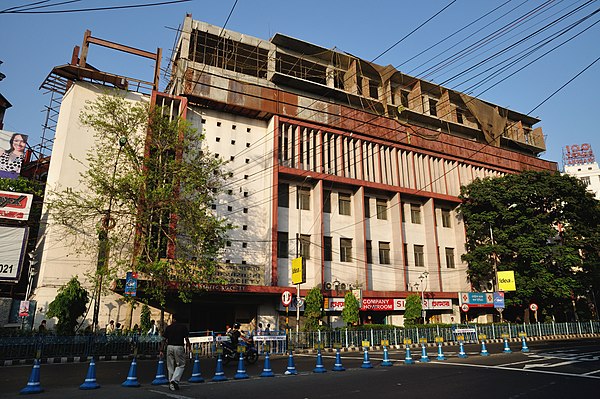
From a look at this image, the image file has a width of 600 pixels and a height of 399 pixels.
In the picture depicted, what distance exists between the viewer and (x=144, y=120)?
2345 cm

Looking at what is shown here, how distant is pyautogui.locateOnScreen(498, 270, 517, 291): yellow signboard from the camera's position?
32.6 m

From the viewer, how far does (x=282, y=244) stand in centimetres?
3020

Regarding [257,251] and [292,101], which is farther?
[292,101]

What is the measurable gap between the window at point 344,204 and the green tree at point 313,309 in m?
8.93

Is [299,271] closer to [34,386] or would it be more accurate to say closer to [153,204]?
[153,204]

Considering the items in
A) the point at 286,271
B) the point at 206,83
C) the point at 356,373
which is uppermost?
the point at 206,83

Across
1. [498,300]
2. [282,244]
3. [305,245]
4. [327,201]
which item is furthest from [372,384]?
[498,300]

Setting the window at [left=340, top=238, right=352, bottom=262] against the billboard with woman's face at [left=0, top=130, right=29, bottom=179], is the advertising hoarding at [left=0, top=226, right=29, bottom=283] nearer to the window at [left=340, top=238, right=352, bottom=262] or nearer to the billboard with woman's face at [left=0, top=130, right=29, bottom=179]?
the billboard with woman's face at [left=0, top=130, right=29, bottom=179]

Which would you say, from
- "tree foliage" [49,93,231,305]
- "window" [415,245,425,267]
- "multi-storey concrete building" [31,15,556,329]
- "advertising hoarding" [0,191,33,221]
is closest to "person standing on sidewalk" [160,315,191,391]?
"tree foliage" [49,93,231,305]

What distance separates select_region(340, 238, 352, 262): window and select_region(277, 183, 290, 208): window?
18.1 feet

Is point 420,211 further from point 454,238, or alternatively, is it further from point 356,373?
point 356,373

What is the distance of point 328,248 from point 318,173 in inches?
234

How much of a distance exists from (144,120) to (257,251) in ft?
38.6

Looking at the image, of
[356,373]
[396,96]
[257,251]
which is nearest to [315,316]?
[257,251]
